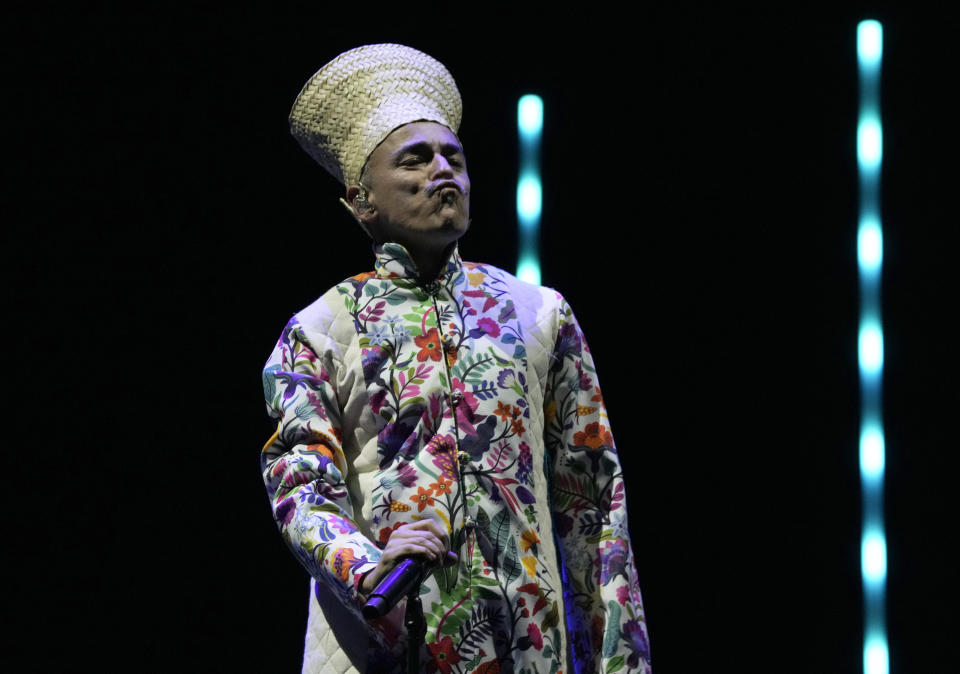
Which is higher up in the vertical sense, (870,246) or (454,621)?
(870,246)

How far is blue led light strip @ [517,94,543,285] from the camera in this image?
2951 millimetres

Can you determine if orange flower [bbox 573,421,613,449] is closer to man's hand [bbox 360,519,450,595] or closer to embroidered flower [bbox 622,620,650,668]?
embroidered flower [bbox 622,620,650,668]

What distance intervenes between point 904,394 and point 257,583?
1.27 m

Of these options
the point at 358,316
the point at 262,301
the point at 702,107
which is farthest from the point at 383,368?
the point at 702,107

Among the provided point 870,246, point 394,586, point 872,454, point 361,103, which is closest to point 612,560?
point 394,586

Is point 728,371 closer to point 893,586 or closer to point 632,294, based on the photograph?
point 632,294

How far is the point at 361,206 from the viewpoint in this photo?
7.18 feet

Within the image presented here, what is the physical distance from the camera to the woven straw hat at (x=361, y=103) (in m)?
2.18

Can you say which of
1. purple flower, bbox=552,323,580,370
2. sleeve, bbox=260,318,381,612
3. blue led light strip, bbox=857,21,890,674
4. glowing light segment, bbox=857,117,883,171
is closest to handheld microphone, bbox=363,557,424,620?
sleeve, bbox=260,318,381,612

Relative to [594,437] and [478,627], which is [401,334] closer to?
[594,437]

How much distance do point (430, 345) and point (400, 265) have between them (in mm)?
143

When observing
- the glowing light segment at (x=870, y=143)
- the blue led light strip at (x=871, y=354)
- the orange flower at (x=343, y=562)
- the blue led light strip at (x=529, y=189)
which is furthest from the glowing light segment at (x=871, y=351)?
the orange flower at (x=343, y=562)

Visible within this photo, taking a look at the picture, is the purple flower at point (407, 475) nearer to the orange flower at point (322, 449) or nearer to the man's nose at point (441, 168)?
the orange flower at point (322, 449)

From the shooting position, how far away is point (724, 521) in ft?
9.61
